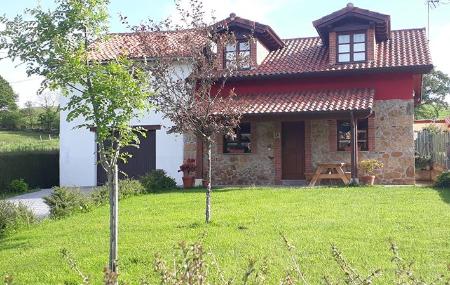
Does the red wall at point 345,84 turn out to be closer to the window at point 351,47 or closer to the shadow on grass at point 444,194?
the window at point 351,47

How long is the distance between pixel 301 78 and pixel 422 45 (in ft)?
15.1

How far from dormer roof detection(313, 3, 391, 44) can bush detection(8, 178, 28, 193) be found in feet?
41.4

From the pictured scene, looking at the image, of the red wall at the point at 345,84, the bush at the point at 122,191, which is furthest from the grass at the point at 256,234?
the red wall at the point at 345,84

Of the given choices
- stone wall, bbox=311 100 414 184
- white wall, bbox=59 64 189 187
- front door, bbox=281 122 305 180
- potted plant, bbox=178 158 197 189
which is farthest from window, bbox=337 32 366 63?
white wall, bbox=59 64 189 187

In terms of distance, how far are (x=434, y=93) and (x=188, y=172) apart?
35.3 meters

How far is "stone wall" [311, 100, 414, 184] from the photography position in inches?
711

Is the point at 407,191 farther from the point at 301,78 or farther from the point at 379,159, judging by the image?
the point at 301,78

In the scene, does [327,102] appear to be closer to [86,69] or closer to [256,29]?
[256,29]

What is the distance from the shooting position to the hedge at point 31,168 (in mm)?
20062

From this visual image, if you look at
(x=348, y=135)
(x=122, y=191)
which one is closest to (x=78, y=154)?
(x=122, y=191)

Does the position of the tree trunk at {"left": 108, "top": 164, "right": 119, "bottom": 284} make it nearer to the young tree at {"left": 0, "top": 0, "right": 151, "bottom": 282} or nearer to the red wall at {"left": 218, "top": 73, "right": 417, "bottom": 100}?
the young tree at {"left": 0, "top": 0, "right": 151, "bottom": 282}

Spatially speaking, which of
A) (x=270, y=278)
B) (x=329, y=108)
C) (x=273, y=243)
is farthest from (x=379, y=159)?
(x=270, y=278)

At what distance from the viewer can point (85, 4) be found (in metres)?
6.55

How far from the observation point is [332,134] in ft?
62.1
